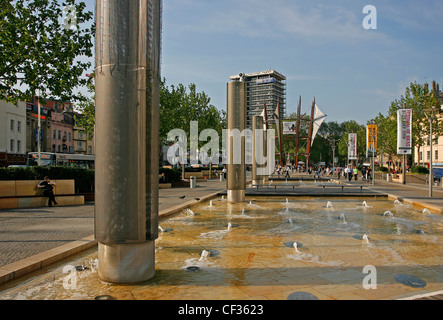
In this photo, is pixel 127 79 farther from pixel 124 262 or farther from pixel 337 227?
pixel 337 227

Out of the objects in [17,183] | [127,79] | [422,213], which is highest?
[127,79]

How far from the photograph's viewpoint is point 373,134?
40.6 m

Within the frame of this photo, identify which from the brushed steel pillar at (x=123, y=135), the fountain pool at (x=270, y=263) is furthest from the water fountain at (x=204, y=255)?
the brushed steel pillar at (x=123, y=135)

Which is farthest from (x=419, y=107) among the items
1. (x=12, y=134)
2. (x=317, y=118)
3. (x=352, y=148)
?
(x=12, y=134)

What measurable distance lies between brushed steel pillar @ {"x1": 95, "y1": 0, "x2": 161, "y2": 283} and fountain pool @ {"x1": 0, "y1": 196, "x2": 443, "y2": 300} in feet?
2.26

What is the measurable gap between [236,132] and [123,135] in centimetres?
1230

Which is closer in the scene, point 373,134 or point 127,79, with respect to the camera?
point 127,79

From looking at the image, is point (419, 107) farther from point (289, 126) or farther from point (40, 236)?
point (40, 236)

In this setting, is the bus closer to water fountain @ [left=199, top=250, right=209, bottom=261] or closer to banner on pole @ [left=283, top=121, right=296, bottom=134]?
water fountain @ [left=199, top=250, right=209, bottom=261]

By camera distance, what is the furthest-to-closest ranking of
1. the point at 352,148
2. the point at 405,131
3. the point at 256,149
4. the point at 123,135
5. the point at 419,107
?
the point at 352,148 < the point at 419,107 < the point at 256,149 < the point at 405,131 < the point at 123,135

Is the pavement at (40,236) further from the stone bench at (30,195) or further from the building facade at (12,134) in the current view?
the building facade at (12,134)

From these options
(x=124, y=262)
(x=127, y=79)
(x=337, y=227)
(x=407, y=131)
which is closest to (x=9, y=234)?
(x=124, y=262)

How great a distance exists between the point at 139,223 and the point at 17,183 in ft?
38.2

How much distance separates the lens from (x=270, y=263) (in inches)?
267
